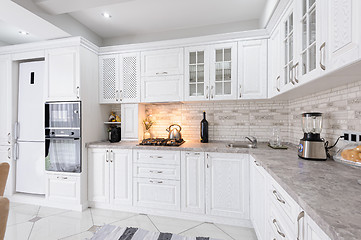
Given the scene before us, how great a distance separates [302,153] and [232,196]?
101 centimetres

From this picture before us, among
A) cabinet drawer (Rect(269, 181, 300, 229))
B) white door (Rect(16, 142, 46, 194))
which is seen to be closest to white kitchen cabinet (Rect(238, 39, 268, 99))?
cabinet drawer (Rect(269, 181, 300, 229))

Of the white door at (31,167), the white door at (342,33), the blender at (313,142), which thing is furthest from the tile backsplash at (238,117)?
the white door at (31,167)

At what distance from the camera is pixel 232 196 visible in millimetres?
2180

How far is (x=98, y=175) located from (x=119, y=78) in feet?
4.99

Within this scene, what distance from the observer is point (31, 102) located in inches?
110

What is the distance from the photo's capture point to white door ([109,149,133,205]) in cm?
250

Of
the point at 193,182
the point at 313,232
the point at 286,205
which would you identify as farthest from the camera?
the point at 193,182

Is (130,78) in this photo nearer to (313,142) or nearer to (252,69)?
(252,69)

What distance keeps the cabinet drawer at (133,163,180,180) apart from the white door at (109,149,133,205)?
0.12 meters

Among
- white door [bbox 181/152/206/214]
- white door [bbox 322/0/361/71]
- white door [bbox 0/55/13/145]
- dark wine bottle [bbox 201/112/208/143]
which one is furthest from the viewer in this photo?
white door [bbox 0/55/13/145]

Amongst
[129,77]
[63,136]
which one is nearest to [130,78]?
[129,77]

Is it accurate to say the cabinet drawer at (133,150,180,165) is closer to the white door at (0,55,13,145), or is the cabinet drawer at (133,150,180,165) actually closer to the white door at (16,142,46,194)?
the white door at (16,142,46,194)

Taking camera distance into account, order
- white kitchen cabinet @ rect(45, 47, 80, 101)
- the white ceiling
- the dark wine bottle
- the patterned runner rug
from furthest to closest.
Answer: the dark wine bottle < white kitchen cabinet @ rect(45, 47, 80, 101) < the white ceiling < the patterned runner rug

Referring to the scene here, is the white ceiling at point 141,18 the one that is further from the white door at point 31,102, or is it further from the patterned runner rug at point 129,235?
the patterned runner rug at point 129,235
